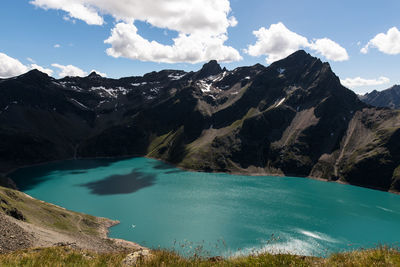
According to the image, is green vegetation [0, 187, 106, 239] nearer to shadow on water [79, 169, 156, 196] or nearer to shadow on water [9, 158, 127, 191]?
shadow on water [79, 169, 156, 196]

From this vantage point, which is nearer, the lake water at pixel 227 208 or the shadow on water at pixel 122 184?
A: the lake water at pixel 227 208

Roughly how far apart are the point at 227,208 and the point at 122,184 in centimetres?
7592

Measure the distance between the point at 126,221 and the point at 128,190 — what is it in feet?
158

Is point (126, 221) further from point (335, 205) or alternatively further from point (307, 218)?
point (335, 205)

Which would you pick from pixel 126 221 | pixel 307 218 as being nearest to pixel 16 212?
pixel 126 221

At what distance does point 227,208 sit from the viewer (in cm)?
10650

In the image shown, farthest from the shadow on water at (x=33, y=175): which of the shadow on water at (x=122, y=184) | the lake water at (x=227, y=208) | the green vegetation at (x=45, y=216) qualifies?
the green vegetation at (x=45, y=216)

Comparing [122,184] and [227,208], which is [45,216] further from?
[122,184]

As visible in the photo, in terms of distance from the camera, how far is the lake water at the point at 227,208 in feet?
252

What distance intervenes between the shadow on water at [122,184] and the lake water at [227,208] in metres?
0.58

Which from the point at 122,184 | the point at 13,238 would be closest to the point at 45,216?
the point at 13,238

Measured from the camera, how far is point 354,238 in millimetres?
80188

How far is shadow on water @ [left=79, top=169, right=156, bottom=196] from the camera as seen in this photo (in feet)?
433

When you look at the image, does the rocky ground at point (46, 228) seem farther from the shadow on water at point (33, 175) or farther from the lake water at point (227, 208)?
the shadow on water at point (33, 175)
